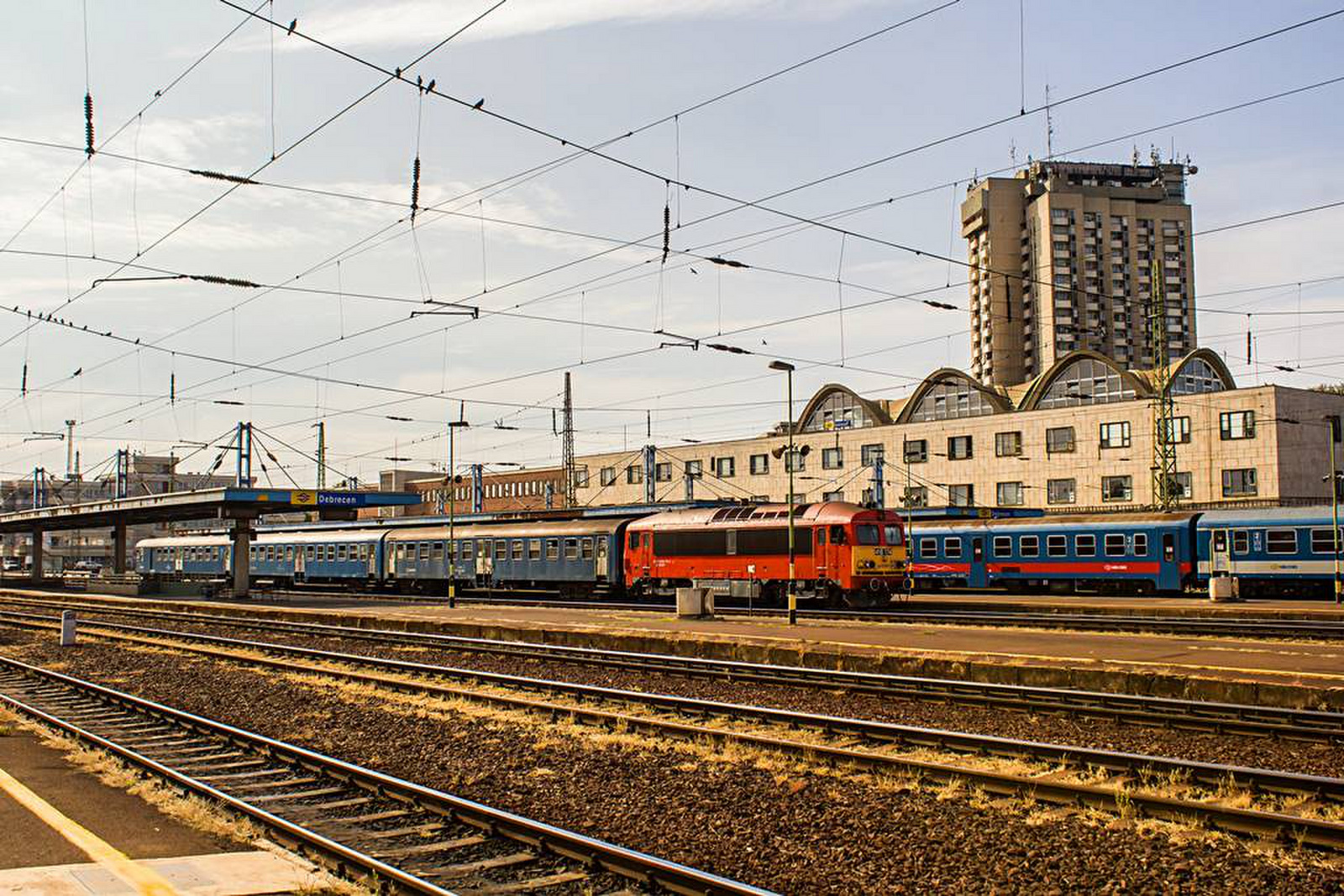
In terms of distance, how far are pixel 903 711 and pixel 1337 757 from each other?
616cm

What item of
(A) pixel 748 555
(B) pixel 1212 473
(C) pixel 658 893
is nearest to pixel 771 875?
(C) pixel 658 893

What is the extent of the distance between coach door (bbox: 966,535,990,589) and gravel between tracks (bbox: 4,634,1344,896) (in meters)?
33.8

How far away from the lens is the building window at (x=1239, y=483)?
196 feet

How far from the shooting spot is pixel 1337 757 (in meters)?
13.9

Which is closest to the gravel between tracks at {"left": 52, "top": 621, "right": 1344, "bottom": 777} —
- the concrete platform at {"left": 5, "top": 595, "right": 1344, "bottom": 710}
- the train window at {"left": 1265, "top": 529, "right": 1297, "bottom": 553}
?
the concrete platform at {"left": 5, "top": 595, "right": 1344, "bottom": 710}

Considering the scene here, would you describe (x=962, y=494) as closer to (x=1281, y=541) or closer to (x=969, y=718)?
(x=1281, y=541)

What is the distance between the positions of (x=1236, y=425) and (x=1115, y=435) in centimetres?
673

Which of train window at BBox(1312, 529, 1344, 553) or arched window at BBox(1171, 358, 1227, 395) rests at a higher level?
arched window at BBox(1171, 358, 1227, 395)

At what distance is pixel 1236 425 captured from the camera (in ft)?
199

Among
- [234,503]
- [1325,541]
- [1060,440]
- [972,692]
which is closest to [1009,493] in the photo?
[1060,440]

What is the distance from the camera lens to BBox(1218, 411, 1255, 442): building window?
197 ft

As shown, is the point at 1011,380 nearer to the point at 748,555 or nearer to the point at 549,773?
the point at 748,555

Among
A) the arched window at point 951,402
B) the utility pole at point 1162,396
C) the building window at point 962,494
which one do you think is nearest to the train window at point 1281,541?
the utility pole at point 1162,396

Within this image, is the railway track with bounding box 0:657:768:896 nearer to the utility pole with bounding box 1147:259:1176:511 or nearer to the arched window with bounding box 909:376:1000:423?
the utility pole with bounding box 1147:259:1176:511
